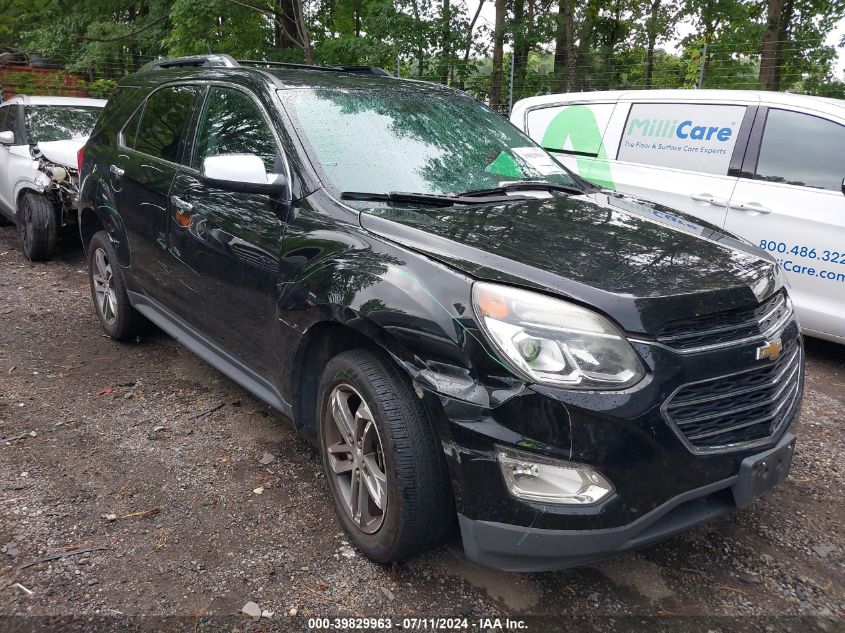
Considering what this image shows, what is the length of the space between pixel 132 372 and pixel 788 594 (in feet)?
12.5

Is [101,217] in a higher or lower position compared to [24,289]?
higher

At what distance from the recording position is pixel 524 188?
3.25m

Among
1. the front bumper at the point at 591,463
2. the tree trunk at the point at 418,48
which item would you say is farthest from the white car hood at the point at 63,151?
the tree trunk at the point at 418,48

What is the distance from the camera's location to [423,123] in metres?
3.41

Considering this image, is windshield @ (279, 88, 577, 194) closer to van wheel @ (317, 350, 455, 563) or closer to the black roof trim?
the black roof trim

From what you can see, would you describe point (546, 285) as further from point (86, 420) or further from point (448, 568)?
point (86, 420)

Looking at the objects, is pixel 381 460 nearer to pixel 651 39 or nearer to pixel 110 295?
pixel 110 295

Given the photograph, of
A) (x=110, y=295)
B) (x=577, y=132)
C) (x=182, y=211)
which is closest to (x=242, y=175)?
(x=182, y=211)

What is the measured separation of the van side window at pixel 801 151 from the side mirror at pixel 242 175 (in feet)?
11.9

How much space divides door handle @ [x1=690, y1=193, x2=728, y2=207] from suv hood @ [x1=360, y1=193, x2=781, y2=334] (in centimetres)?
223

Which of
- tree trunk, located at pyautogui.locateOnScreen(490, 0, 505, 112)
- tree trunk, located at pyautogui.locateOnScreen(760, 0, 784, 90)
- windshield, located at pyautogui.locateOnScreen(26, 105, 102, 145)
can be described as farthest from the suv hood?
tree trunk, located at pyautogui.locateOnScreen(490, 0, 505, 112)

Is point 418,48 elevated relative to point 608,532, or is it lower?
elevated

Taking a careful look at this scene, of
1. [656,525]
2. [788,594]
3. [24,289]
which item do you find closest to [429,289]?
[656,525]

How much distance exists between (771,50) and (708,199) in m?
8.85
